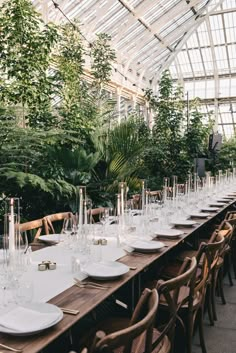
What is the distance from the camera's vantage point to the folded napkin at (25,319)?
1.29m

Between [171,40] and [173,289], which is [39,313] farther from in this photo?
[171,40]

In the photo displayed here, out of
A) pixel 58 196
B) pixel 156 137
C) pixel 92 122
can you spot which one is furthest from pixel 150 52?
pixel 58 196

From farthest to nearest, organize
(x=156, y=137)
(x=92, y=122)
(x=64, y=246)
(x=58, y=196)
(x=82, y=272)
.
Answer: (x=156, y=137), (x=92, y=122), (x=58, y=196), (x=64, y=246), (x=82, y=272)

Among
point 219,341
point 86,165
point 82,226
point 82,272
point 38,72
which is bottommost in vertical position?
point 219,341

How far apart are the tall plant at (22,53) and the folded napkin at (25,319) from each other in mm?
3053

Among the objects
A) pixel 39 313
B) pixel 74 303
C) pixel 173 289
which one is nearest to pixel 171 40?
pixel 173 289

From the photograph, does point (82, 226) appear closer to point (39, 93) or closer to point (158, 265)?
point (158, 265)

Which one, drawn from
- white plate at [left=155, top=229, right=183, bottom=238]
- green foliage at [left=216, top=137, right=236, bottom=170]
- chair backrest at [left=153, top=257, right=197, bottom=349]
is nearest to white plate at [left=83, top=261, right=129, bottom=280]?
chair backrest at [left=153, top=257, right=197, bottom=349]

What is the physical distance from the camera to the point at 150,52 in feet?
59.1

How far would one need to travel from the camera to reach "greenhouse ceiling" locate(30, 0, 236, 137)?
1260 cm

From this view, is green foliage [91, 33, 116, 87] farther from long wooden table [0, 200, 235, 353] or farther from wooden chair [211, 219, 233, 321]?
long wooden table [0, 200, 235, 353]

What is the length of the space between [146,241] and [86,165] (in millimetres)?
2426

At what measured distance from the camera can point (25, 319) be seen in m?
1.35

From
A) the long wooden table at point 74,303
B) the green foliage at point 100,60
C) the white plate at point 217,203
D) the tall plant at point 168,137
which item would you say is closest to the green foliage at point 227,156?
the tall plant at point 168,137
